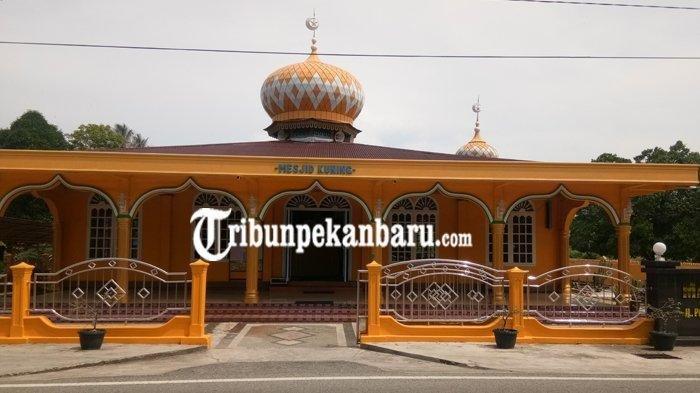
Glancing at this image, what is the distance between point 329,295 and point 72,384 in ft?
25.3

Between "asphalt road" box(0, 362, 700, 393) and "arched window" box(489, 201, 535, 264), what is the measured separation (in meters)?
8.35

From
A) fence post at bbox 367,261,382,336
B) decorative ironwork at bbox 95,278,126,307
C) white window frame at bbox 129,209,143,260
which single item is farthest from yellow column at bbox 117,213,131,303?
fence post at bbox 367,261,382,336

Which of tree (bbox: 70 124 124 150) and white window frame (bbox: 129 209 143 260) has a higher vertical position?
tree (bbox: 70 124 124 150)

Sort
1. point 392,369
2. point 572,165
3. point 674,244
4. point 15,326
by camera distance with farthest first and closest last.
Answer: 1. point 674,244
2. point 572,165
3. point 15,326
4. point 392,369

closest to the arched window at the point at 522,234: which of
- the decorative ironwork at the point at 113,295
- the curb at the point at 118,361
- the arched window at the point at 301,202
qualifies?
the arched window at the point at 301,202

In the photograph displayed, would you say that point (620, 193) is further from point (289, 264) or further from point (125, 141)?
point (125, 141)

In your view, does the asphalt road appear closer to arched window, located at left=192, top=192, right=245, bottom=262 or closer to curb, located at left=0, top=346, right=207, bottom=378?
curb, located at left=0, top=346, right=207, bottom=378

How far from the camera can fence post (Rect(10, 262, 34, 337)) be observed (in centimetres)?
895

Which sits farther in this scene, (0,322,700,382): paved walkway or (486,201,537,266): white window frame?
(486,201,537,266): white window frame

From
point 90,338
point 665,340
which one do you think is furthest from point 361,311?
point 665,340

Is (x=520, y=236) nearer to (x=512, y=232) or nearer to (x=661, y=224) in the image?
(x=512, y=232)

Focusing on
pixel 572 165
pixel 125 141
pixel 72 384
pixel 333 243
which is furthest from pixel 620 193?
pixel 125 141

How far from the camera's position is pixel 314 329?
10.6 metres

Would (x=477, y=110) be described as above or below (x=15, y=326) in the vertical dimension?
above
